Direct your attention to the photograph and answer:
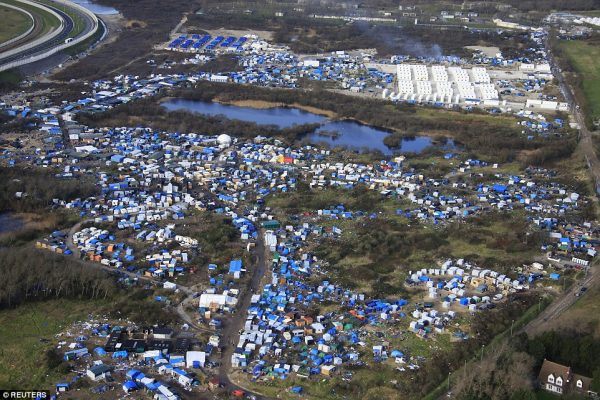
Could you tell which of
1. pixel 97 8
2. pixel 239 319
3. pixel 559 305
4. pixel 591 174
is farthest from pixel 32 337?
pixel 97 8

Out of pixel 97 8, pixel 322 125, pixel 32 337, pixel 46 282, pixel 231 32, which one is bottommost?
pixel 97 8

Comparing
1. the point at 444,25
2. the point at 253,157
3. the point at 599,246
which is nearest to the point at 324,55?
the point at 444,25

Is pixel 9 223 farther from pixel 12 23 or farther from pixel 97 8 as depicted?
pixel 97 8

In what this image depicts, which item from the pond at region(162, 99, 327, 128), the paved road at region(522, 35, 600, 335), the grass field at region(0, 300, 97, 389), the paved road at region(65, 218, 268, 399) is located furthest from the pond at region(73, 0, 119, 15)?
the grass field at region(0, 300, 97, 389)

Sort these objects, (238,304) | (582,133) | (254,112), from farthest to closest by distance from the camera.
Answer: (254,112)
(582,133)
(238,304)

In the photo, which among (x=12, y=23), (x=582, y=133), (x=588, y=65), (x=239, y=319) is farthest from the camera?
(x=12, y=23)

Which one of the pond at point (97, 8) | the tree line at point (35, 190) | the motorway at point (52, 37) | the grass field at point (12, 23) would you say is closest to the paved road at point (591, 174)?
the tree line at point (35, 190)

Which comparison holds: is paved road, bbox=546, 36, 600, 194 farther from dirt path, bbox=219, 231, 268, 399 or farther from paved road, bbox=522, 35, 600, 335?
dirt path, bbox=219, 231, 268, 399
